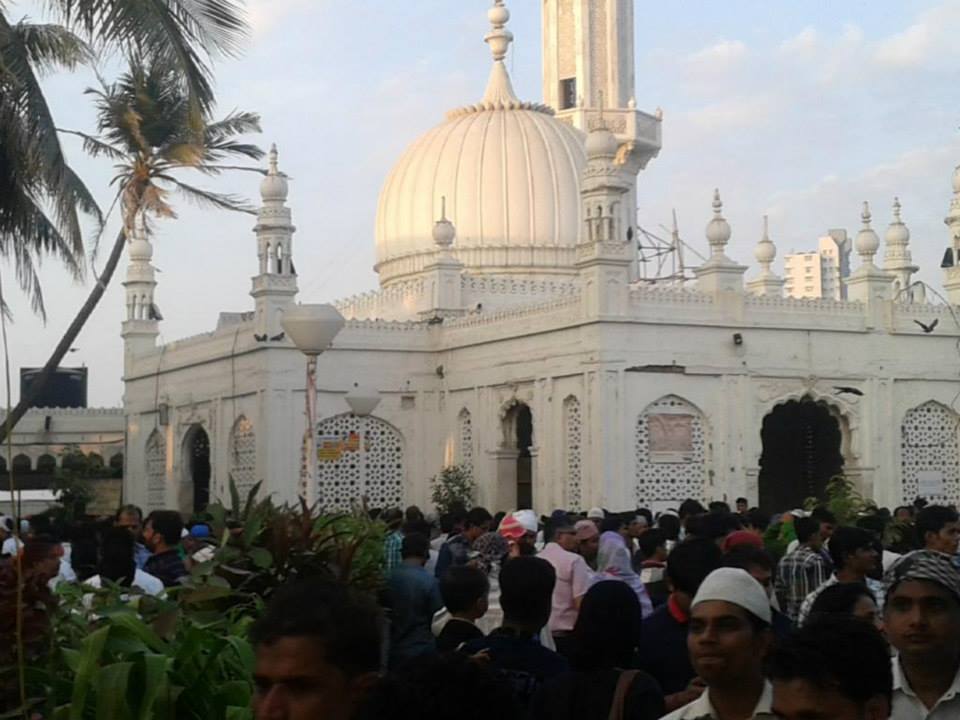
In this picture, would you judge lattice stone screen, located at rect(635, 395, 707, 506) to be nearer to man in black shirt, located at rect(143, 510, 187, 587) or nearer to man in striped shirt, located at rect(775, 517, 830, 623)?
man in black shirt, located at rect(143, 510, 187, 587)

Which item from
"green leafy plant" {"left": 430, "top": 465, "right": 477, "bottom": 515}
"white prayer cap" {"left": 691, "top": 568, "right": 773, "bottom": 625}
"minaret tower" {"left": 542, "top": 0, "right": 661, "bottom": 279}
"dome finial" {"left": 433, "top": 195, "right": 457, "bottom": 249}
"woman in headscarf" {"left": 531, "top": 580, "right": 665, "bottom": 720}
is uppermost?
"minaret tower" {"left": 542, "top": 0, "right": 661, "bottom": 279}

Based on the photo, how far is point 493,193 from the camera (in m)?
32.9

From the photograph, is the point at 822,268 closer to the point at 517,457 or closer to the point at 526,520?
the point at 517,457

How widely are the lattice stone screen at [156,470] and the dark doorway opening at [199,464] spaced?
0.95 m

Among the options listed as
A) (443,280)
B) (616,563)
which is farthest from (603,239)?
(616,563)

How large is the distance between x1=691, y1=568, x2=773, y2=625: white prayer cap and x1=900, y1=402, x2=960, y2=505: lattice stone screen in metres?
23.3

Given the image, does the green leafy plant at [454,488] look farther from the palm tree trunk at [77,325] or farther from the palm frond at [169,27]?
the palm frond at [169,27]

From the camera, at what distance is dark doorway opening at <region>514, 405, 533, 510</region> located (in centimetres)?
2867

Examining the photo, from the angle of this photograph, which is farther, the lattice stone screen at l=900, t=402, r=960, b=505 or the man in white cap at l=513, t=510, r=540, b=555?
the lattice stone screen at l=900, t=402, r=960, b=505

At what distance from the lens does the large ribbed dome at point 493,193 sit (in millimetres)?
32531

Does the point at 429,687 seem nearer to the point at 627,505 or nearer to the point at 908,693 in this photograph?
the point at 908,693

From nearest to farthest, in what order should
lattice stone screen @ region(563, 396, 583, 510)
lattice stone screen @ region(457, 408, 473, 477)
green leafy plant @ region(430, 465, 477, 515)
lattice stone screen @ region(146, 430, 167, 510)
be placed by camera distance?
lattice stone screen @ region(563, 396, 583, 510) < green leafy plant @ region(430, 465, 477, 515) < lattice stone screen @ region(457, 408, 473, 477) < lattice stone screen @ region(146, 430, 167, 510)

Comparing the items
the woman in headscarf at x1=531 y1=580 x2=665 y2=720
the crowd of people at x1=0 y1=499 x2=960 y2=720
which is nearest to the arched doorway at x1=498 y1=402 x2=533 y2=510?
the crowd of people at x1=0 y1=499 x2=960 y2=720

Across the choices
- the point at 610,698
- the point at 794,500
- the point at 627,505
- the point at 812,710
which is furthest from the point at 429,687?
the point at 794,500
